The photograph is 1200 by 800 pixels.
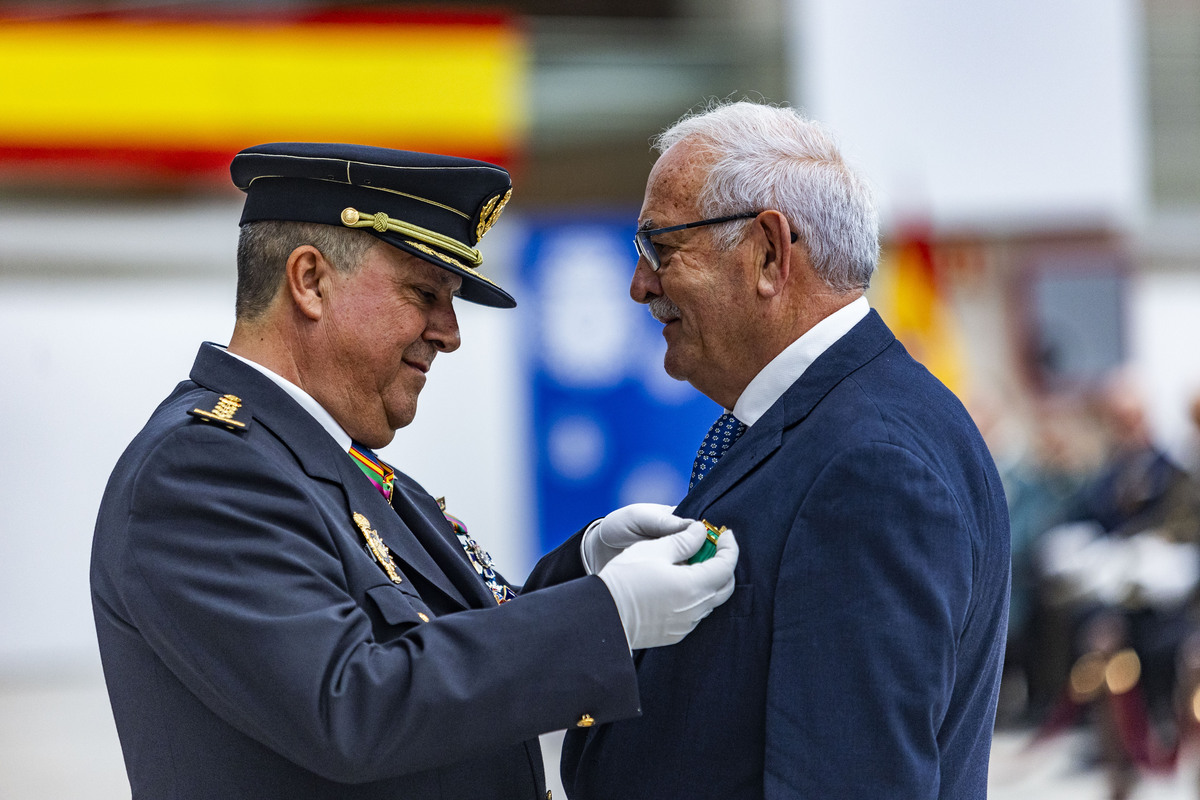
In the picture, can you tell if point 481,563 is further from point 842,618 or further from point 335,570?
point 842,618

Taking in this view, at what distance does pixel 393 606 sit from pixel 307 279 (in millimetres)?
502

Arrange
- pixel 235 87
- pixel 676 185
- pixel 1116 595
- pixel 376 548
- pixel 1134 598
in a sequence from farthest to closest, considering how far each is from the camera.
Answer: pixel 235 87, pixel 1116 595, pixel 1134 598, pixel 676 185, pixel 376 548

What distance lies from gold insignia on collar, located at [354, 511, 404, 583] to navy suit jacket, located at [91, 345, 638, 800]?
4 cm

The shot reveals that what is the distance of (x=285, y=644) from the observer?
1.48 meters

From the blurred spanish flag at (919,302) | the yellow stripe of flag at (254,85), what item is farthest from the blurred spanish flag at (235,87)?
the blurred spanish flag at (919,302)

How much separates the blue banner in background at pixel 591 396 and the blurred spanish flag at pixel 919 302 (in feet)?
6.52

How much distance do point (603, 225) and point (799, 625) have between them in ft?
19.0

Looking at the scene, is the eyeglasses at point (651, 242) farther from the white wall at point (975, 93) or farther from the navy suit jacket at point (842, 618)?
the white wall at point (975, 93)

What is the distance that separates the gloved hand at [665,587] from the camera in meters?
1.64

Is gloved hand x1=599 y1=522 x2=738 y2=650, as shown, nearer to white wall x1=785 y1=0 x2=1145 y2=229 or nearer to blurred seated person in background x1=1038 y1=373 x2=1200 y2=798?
blurred seated person in background x1=1038 y1=373 x2=1200 y2=798

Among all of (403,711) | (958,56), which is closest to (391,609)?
(403,711)

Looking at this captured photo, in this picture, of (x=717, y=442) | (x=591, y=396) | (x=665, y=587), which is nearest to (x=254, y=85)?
(x=591, y=396)

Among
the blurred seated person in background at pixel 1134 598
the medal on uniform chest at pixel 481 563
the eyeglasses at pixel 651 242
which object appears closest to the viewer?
the eyeglasses at pixel 651 242

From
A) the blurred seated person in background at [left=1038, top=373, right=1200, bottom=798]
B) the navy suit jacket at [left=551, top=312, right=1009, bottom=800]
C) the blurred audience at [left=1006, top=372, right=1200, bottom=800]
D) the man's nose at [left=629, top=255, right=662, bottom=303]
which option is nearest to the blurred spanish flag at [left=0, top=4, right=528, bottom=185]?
the blurred audience at [left=1006, top=372, right=1200, bottom=800]
